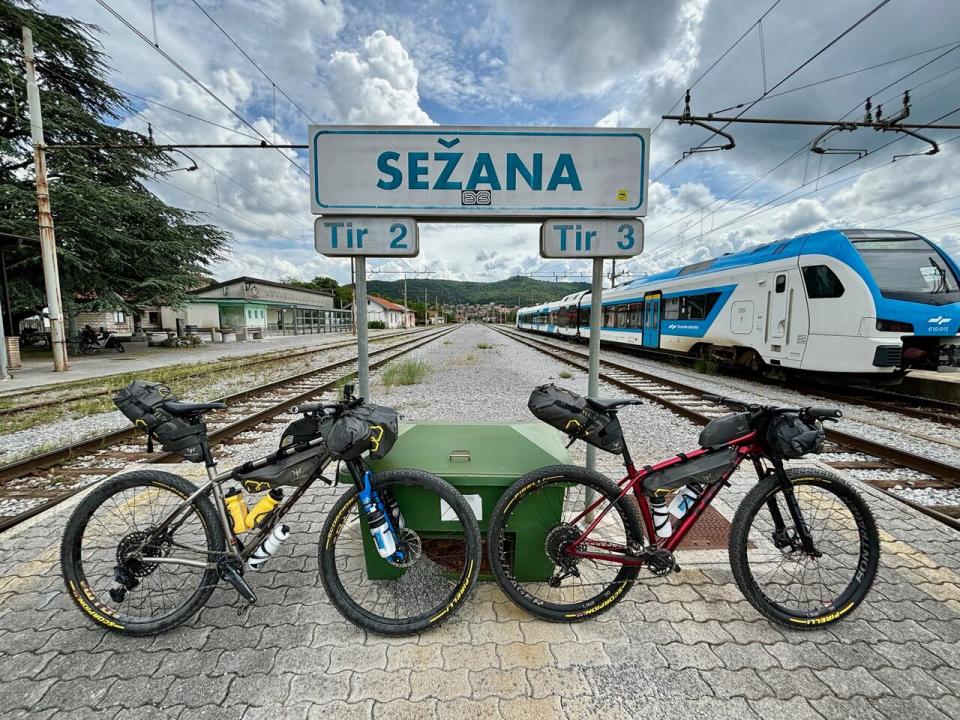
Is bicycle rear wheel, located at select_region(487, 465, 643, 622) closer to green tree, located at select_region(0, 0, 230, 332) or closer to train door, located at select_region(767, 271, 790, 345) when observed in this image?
train door, located at select_region(767, 271, 790, 345)

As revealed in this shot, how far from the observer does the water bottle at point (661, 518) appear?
7.05 feet

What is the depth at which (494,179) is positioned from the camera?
2.74 meters

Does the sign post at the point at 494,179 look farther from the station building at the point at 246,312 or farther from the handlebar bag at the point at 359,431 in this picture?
the station building at the point at 246,312

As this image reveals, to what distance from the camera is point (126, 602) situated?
2.23 meters

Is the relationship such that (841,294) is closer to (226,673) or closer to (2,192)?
(226,673)

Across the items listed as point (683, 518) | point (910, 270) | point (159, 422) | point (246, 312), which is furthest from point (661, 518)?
point (246, 312)

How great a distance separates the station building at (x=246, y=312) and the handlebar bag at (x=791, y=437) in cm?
3139

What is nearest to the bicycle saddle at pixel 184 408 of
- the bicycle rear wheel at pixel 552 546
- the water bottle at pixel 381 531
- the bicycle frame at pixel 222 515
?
the bicycle frame at pixel 222 515

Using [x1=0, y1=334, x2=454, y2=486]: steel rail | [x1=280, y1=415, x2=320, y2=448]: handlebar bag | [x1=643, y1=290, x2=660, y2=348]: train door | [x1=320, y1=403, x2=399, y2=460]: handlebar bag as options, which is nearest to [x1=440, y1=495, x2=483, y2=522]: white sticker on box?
[x1=320, y1=403, x2=399, y2=460]: handlebar bag

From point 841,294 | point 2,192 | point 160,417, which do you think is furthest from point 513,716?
point 2,192

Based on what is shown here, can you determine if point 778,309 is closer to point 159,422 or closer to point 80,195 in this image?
point 159,422

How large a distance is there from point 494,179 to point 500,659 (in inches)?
111

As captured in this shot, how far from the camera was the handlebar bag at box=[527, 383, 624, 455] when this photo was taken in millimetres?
1995

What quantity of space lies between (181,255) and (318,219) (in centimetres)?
2482
